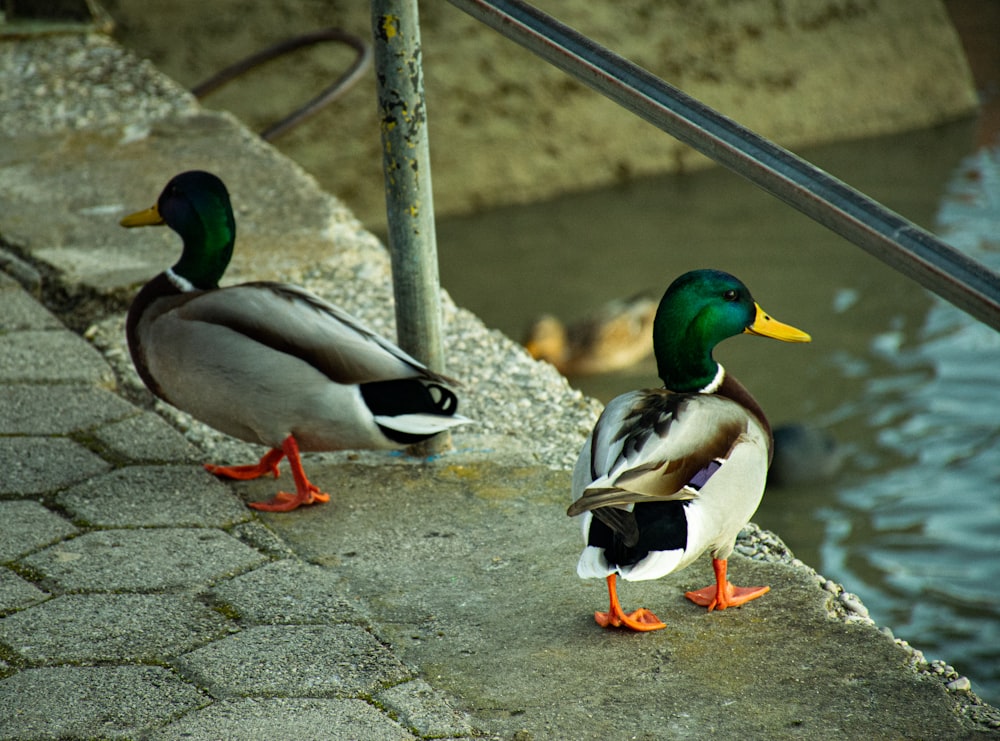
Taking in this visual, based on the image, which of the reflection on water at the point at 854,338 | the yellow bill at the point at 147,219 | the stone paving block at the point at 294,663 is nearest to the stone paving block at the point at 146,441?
the yellow bill at the point at 147,219

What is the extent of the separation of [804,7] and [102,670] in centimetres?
701

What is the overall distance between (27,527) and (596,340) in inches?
140

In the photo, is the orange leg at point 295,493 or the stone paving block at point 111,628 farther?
→ the orange leg at point 295,493

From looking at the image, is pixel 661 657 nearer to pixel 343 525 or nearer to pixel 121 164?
pixel 343 525

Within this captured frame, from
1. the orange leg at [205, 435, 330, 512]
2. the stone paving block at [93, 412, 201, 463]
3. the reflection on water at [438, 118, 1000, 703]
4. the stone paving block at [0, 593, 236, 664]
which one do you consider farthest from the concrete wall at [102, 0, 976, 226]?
the stone paving block at [0, 593, 236, 664]

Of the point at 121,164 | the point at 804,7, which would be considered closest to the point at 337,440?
the point at 121,164

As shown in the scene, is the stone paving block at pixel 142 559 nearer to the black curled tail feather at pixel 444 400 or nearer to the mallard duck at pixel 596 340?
the black curled tail feather at pixel 444 400

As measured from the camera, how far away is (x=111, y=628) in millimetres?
1991

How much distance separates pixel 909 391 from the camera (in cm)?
519

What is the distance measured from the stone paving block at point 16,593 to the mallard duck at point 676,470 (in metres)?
0.93

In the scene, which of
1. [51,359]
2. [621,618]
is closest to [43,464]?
[51,359]

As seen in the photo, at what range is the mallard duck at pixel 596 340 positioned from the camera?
5.50 meters

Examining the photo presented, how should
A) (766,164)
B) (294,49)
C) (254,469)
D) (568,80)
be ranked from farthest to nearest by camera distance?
(568,80), (294,49), (254,469), (766,164)

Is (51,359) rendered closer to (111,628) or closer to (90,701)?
(111,628)
